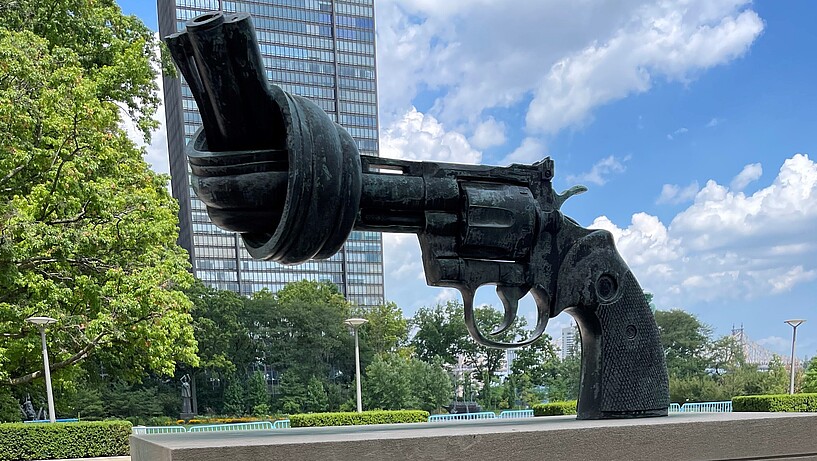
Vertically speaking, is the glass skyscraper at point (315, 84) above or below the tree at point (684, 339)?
above

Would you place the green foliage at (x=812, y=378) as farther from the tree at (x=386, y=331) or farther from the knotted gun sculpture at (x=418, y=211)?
the knotted gun sculpture at (x=418, y=211)

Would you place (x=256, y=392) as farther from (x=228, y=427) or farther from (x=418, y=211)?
(x=418, y=211)

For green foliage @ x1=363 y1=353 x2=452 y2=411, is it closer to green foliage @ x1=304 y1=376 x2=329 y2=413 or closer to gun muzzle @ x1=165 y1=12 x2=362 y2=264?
green foliage @ x1=304 y1=376 x2=329 y2=413

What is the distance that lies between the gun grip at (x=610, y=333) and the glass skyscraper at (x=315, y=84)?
170 feet

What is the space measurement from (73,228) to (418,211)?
805 cm

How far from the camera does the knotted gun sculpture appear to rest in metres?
2.57

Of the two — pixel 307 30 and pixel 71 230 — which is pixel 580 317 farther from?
pixel 307 30

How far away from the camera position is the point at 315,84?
190 feet

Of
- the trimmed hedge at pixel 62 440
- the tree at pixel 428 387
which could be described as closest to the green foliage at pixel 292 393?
the tree at pixel 428 387

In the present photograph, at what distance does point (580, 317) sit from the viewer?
3213 mm

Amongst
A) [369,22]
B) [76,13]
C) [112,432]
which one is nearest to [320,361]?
[112,432]

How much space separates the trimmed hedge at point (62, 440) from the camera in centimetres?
1141

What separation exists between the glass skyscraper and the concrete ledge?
171ft

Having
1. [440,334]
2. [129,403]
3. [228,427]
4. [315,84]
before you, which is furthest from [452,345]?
[315,84]
